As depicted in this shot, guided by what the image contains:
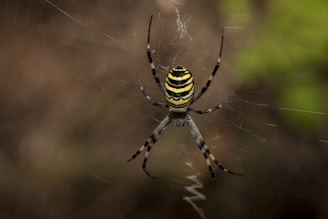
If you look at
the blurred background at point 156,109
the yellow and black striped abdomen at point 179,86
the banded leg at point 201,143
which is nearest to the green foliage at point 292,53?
the blurred background at point 156,109

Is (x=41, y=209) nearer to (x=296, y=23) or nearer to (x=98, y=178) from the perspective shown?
(x=98, y=178)

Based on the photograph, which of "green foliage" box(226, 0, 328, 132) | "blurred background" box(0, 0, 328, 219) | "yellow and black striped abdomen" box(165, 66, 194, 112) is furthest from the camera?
"blurred background" box(0, 0, 328, 219)

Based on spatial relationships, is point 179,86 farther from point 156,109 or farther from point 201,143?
point 156,109

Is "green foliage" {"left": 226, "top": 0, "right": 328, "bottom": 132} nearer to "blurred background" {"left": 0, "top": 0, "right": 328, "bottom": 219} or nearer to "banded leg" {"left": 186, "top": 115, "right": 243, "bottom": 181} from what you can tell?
"blurred background" {"left": 0, "top": 0, "right": 328, "bottom": 219}

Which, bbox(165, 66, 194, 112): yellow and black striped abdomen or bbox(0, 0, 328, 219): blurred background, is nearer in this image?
bbox(165, 66, 194, 112): yellow and black striped abdomen

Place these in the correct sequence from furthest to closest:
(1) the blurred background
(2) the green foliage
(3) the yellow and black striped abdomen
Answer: (1) the blurred background, (2) the green foliage, (3) the yellow and black striped abdomen

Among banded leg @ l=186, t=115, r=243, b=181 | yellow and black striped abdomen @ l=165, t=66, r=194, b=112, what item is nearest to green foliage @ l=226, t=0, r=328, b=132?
banded leg @ l=186, t=115, r=243, b=181

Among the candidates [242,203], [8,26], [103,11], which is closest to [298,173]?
[242,203]

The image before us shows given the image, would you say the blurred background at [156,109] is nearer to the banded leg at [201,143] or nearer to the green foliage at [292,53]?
the green foliage at [292,53]
